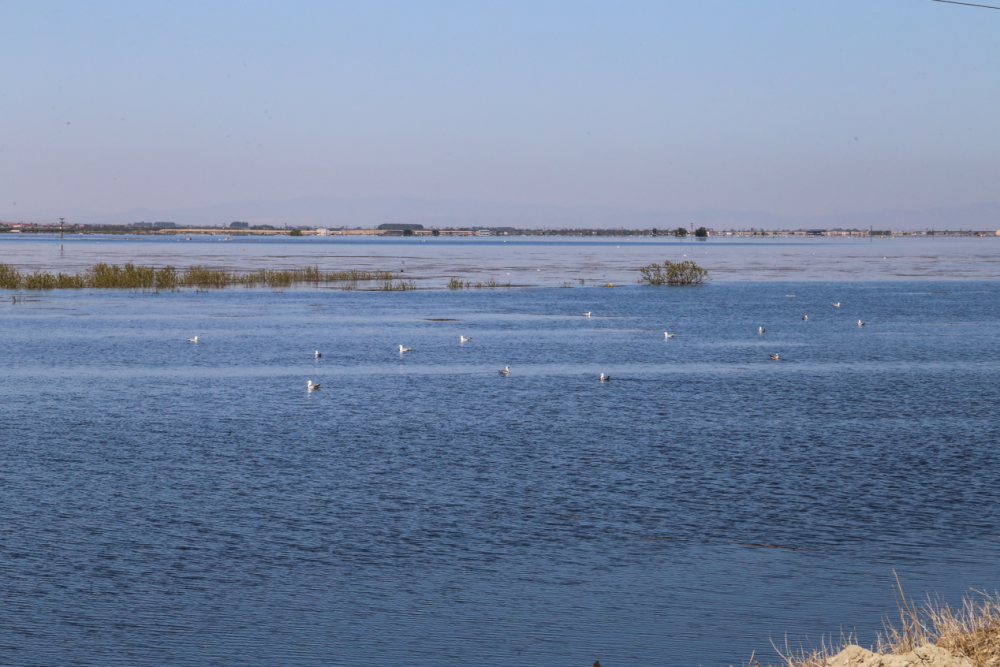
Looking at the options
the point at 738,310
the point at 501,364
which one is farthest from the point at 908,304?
the point at 501,364

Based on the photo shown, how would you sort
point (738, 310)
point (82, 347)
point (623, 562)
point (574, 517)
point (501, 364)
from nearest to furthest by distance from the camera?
point (623, 562)
point (574, 517)
point (501, 364)
point (82, 347)
point (738, 310)

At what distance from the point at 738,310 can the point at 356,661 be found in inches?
2163

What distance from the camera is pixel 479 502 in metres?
18.0

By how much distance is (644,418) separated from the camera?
2659cm

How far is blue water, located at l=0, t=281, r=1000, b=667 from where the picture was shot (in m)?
12.6

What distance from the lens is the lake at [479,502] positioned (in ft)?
41.3

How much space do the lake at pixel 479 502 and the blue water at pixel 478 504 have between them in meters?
0.06

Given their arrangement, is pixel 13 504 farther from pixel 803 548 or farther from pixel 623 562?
pixel 803 548

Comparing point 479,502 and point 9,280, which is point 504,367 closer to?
point 479,502

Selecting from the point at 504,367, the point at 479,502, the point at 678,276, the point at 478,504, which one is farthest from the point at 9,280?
the point at 478,504

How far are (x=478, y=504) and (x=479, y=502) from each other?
0.47ft

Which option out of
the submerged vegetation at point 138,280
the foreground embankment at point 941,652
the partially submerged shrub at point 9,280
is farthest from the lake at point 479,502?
the partially submerged shrub at point 9,280

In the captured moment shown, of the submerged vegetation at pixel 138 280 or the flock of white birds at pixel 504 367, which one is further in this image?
the submerged vegetation at pixel 138 280

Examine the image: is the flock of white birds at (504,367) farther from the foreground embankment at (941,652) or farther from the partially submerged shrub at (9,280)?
the partially submerged shrub at (9,280)
